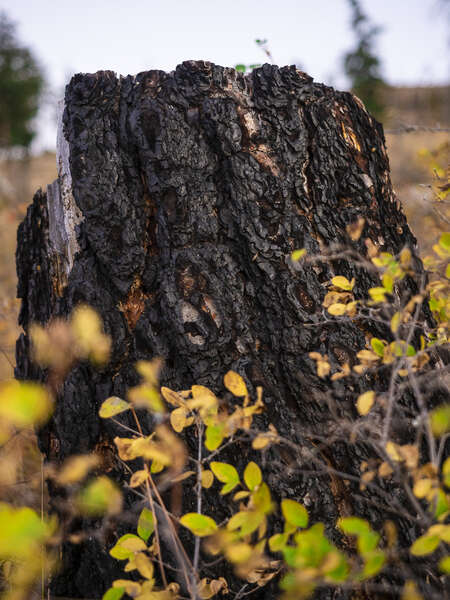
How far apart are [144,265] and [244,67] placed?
89 cm

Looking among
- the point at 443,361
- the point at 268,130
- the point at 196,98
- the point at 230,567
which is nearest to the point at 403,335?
the point at 443,361

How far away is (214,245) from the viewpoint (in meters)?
1.57

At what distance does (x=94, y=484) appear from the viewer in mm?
1578

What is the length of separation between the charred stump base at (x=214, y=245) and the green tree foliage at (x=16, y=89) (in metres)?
15.9

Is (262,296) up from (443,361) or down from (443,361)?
up

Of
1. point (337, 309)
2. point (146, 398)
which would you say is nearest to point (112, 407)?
point (146, 398)

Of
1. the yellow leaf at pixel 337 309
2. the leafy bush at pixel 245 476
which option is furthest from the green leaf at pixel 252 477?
the yellow leaf at pixel 337 309

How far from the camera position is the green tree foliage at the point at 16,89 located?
15.4 meters

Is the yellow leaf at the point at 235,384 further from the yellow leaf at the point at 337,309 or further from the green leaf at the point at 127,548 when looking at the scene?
the green leaf at the point at 127,548

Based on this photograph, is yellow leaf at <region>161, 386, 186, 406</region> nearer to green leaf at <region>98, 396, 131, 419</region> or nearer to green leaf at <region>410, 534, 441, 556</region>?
green leaf at <region>98, 396, 131, 419</region>

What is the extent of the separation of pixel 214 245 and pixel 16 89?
58.7ft

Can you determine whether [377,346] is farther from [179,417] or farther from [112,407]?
[112,407]

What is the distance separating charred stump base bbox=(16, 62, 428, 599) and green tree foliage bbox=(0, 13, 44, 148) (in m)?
15.9

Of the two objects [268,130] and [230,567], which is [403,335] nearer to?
[268,130]
